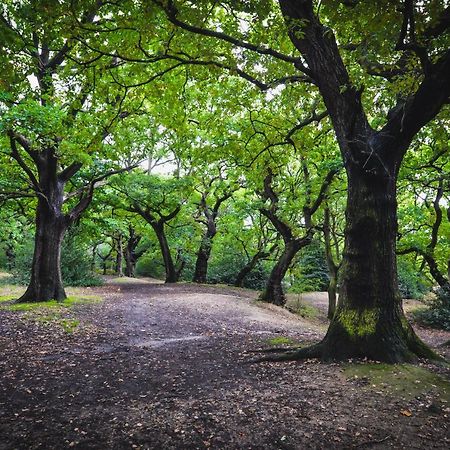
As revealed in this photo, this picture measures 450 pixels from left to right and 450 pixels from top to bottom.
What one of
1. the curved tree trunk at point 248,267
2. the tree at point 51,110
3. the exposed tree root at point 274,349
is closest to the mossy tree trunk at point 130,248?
the curved tree trunk at point 248,267

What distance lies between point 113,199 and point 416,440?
16.0m

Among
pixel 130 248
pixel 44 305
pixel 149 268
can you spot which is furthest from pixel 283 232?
pixel 149 268

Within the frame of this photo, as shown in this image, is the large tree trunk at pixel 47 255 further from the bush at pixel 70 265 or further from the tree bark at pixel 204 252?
the tree bark at pixel 204 252

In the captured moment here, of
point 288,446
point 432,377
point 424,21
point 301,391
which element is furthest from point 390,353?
point 424,21

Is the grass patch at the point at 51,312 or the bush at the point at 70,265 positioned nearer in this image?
the grass patch at the point at 51,312

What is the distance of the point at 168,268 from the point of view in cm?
2417

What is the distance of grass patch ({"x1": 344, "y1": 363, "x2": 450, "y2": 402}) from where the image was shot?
4273 mm

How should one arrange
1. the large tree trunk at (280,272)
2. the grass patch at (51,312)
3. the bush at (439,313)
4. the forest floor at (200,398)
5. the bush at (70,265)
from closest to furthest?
1. the forest floor at (200,398)
2. the grass patch at (51,312)
3. the bush at (439,313)
4. the large tree trunk at (280,272)
5. the bush at (70,265)

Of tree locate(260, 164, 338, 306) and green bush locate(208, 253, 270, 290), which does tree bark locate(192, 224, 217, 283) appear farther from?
tree locate(260, 164, 338, 306)

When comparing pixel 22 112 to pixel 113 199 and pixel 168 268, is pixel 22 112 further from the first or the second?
pixel 168 268

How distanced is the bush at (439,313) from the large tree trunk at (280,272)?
→ 20.8 ft

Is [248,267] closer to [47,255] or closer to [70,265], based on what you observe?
[70,265]

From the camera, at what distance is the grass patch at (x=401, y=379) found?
427cm

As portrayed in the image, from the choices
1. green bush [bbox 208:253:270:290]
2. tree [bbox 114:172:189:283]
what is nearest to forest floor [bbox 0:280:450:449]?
tree [bbox 114:172:189:283]
